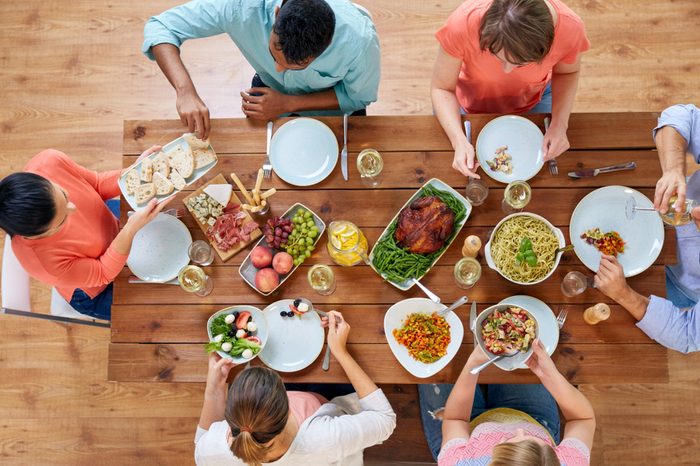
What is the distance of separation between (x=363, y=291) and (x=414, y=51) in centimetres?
193

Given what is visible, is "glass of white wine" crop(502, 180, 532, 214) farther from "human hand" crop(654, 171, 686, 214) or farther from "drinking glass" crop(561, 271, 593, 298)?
"human hand" crop(654, 171, 686, 214)

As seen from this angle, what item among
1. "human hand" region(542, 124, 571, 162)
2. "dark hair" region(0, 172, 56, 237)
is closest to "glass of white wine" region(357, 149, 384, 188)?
"human hand" region(542, 124, 571, 162)

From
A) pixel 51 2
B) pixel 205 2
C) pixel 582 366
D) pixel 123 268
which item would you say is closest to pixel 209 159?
pixel 123 268

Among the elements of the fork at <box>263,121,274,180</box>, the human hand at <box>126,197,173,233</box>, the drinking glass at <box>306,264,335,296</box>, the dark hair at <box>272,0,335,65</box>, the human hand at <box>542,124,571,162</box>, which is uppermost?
the dark hair at <box>272,0,335,65</box>

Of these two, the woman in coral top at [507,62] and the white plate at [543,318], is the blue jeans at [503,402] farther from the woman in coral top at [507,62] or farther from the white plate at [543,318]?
the woman in coral top at [507,62]

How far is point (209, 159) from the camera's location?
6.70ft

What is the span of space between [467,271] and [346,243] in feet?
1.51

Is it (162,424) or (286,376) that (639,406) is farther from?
(162,424)

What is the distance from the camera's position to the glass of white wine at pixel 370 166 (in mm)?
2008

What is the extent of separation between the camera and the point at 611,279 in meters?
1.85

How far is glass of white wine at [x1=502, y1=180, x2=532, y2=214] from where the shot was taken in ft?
6.33

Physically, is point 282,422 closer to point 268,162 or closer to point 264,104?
point 268,162

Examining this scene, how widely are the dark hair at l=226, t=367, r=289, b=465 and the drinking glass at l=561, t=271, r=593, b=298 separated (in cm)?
110

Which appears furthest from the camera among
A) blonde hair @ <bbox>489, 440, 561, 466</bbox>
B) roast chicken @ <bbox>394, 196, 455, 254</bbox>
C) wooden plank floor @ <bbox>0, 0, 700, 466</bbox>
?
wooden plank floor @ <bbox>0, 0, 700, 466</bbox>
